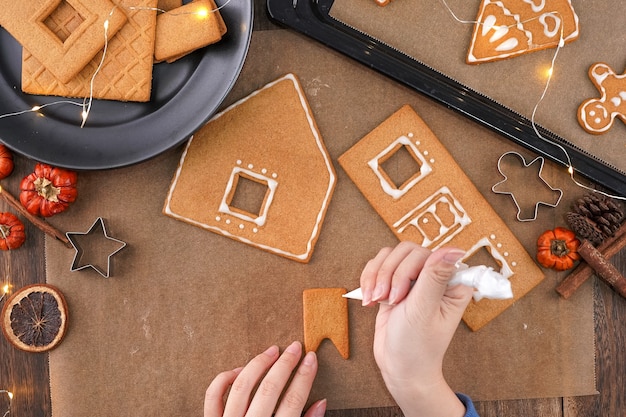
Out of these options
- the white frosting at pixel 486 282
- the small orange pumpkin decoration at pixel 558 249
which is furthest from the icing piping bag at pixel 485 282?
the small orange pumpkin decoration at pixel 558 249

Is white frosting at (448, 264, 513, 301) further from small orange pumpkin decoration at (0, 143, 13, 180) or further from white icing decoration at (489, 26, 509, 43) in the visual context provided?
small orange pumpkin decoration at (0, 143, 13, 180)

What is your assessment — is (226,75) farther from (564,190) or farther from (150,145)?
(564,190)

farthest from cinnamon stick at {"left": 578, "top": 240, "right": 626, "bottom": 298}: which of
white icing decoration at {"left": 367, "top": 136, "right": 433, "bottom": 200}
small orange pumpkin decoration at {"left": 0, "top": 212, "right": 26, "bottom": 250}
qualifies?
small orange pumpkin decoration at {"left": 0, "top": 212, "right": 26, "bottom": 250}

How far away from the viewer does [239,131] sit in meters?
1.51

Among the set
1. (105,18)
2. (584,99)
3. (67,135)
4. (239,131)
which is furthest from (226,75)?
(584,99)

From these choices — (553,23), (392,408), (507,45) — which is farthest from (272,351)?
(553,23)

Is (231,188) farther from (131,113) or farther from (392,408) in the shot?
(392,408)

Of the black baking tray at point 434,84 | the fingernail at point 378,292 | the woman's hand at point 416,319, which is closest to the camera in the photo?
the woman's hand at point 416,319

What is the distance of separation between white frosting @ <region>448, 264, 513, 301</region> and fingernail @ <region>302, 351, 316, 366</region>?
0.55m

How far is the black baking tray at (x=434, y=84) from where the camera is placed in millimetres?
1464

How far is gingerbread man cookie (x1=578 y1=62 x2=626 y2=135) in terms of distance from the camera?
149cm

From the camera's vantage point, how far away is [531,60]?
1514 millimetres

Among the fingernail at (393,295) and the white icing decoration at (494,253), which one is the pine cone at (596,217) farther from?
the fingernail at (393,295)

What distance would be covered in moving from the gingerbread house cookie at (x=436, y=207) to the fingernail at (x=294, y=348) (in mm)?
410
